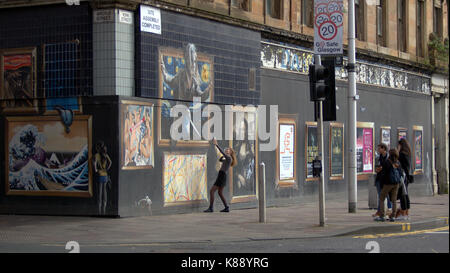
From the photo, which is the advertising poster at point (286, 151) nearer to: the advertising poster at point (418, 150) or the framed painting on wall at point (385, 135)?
the framed painting on wall at point (385, 135)

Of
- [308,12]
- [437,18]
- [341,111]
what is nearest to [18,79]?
[308,12]

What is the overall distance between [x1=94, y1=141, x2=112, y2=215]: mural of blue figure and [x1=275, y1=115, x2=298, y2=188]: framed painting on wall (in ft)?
22.6

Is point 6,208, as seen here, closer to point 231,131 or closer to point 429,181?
point 231,131

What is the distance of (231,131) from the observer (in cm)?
2000

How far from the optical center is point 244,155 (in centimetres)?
2056

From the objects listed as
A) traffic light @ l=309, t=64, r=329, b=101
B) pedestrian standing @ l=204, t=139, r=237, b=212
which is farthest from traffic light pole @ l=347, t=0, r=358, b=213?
traffic light @ l=309, t=64, r=329, b=101

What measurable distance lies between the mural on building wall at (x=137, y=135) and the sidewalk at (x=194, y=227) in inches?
54.1

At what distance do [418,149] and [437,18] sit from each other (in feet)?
21.9

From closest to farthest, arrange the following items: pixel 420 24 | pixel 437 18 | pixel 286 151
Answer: pixel 286 151 → pixel 420 24 → pixel 437 18

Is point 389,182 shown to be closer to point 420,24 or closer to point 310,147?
point 310,147

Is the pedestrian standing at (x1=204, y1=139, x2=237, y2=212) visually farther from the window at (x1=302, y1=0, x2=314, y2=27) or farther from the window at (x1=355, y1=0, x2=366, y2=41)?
the window at (x1=355, y1=0, x2=366, y2=41)

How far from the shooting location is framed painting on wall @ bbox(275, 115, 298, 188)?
22.0 metres

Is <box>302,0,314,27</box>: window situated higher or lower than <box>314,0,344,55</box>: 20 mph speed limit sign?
higher
